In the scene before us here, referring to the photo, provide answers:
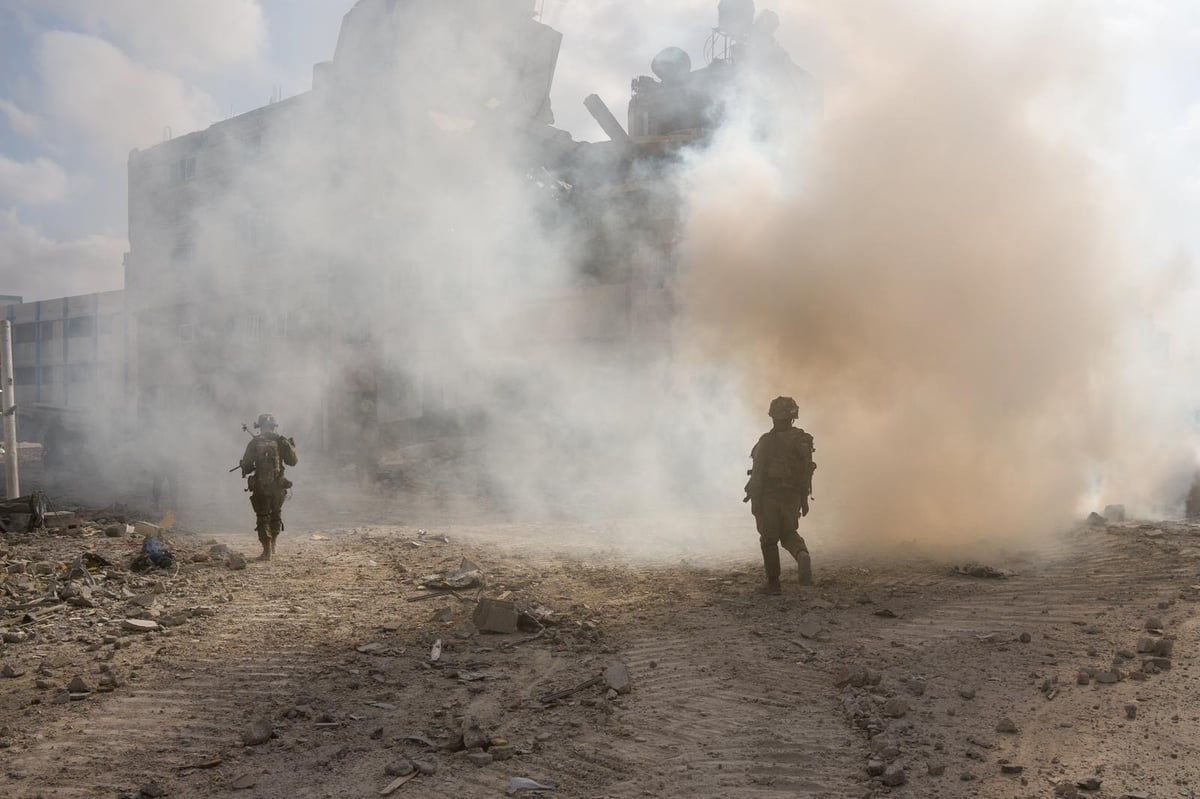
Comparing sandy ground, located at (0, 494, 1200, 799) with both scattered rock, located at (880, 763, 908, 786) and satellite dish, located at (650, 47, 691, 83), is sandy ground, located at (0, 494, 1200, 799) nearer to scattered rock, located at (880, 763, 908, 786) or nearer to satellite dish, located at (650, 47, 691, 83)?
scattered rock, located at (880, 763, 908, 786)

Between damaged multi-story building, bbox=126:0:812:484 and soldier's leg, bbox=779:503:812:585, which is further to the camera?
damaged multi-story building, bbox=126:0:812:484

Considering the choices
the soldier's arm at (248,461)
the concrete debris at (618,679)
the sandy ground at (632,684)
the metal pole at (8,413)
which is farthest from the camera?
the metal pole at (8,413)

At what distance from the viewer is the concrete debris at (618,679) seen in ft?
13.0

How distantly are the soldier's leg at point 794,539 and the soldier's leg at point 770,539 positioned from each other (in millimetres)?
63

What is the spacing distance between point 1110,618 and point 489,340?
10481mm

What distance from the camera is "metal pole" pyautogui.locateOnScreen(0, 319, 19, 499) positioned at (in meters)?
8.66

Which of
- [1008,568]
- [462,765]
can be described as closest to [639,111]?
[1008,568]

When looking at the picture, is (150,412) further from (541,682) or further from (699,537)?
(541,682)

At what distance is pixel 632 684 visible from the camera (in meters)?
4.04

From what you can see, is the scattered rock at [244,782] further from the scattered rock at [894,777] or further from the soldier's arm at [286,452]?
the soldier's arm at [286,452]

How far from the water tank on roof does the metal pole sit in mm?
17347

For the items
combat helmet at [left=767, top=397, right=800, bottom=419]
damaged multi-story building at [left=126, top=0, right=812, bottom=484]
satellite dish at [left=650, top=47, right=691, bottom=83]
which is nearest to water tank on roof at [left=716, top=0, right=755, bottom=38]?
satellite dish at [left=650, top=47, right=691, bottom=83]

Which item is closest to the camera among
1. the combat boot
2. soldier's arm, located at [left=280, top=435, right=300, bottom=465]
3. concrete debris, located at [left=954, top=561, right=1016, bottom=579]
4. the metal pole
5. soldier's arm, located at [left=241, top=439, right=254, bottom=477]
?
the combat boot

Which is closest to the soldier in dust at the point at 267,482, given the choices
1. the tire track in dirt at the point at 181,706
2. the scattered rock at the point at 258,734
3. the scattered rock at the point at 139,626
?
the tire track in dirt at the point at 181,706
